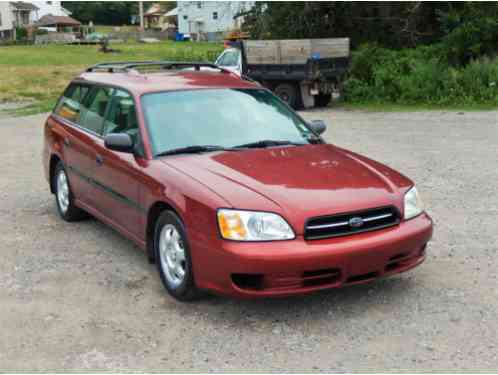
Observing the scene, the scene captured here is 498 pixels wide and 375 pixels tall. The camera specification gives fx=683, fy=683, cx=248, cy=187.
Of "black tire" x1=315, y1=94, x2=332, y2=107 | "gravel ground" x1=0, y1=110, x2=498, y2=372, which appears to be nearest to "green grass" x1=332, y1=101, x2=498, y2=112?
"black tire" x1=315, y1=94, x2=332, y2=107

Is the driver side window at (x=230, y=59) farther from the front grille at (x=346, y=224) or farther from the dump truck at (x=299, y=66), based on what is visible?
the front grille at (x=346, y=224)

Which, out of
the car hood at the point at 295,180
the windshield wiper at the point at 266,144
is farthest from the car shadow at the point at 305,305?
the windshield wiper at the point at 266,144

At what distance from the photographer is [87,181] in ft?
21.2

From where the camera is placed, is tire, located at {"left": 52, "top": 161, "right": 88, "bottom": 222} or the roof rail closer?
the roof rail

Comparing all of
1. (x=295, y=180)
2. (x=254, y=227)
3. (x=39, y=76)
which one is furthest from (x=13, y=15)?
(x=254, y=227)

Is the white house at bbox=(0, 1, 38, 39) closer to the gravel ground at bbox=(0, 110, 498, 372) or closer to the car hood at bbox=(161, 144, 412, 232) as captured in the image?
the gravel ground at bbox=(0, 110, 498, 372)

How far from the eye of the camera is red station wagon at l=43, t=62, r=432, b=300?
14.3ft

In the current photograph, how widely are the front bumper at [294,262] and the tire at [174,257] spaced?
0.14 meters

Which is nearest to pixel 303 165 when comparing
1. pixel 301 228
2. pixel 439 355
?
pixel 301 228

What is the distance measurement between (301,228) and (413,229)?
2.97 ft

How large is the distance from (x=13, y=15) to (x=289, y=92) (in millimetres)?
79154

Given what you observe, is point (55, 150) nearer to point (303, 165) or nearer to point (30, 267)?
point (30, 267)

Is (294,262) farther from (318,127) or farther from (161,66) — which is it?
(161,66)

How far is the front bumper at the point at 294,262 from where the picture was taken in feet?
14.1
